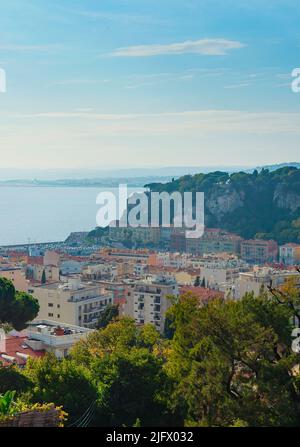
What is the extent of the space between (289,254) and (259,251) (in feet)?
5.63

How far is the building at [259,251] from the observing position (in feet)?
104

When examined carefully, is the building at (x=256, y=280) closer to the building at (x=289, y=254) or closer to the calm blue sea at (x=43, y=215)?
the building at (x=289, y=254)

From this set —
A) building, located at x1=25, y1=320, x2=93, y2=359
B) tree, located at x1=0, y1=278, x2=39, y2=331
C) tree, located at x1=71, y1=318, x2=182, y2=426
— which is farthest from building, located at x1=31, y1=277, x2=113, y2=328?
tree, located at x1=71, y1=318, x2=182, y2=426

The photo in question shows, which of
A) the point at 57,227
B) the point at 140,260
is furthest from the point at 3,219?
the point at 140,260

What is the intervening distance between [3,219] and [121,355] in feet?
180

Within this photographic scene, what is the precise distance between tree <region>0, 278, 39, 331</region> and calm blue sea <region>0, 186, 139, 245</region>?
29644 millimetres

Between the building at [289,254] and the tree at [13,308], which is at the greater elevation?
the tree at [13,308]

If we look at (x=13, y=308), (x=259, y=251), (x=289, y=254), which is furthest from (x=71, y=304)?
(x=259, y=251)

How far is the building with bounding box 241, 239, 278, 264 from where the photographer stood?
31594 mm

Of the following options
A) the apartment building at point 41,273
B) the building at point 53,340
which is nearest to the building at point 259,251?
the apartment building at point 41,273

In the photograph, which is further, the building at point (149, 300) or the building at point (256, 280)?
the building at point (256, 280)

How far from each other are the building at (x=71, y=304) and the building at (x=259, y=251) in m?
17.0

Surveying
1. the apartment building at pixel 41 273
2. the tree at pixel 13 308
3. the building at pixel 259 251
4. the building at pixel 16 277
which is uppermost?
the tree at pixel 13 308
